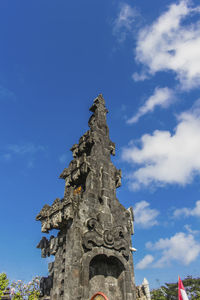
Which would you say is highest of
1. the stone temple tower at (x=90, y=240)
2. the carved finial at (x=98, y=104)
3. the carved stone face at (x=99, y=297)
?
the carved finial at (x=98, y=104)

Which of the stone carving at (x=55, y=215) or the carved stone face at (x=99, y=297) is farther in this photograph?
the stone carving at (x=55, y=215)

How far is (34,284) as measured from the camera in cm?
2550

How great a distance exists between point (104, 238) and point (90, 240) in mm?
1080

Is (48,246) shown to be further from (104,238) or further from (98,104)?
(98,104)

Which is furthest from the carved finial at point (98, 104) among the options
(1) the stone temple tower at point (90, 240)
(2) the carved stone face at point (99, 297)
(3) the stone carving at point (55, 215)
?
(2) the carved stone face at point (99, 297)

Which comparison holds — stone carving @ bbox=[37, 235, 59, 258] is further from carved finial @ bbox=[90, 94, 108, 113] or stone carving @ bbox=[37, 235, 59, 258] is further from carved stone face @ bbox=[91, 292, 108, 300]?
carved finial @ bbox=[90, 94, 108, 113]

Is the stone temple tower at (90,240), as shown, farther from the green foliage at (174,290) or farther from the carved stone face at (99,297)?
the green foliage at (174,290)

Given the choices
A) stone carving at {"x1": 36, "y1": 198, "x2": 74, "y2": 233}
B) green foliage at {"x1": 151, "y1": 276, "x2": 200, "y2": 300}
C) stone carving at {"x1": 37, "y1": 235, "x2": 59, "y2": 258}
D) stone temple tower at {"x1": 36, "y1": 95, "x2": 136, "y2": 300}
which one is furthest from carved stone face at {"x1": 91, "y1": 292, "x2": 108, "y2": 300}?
green foliage at {"x1": 151, "y1": 276, "x2": 200, "y2": 300}

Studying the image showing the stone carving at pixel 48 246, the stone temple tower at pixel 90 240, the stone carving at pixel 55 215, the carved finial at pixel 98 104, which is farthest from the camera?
the carved finial at pixel 98 104

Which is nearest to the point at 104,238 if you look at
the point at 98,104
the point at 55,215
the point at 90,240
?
the point at 90,240

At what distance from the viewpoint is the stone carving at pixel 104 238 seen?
1374 cm

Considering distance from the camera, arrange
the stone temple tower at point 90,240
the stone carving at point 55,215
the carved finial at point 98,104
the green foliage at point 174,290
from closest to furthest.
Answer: the stone temple tower at point 90,240 → the stone carving at point 55,215 → the carved finial at point 98,104 → the green foliage at point 174,290

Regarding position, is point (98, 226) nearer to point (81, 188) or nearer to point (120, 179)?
point (81, 188)

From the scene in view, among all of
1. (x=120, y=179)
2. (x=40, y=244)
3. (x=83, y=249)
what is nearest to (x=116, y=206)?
(x=120, y=179)
